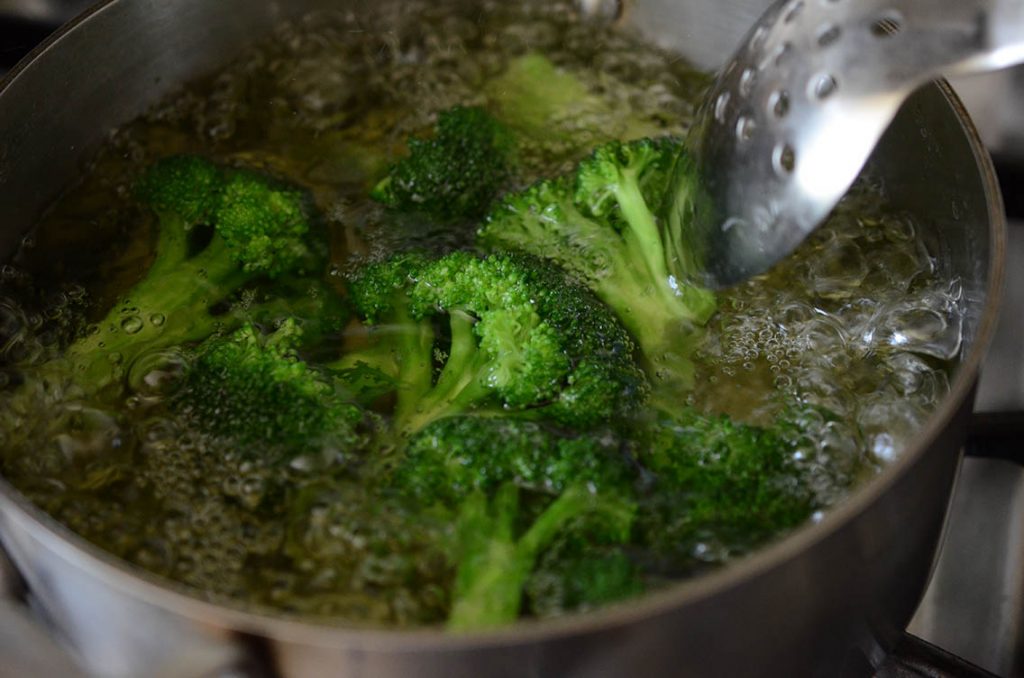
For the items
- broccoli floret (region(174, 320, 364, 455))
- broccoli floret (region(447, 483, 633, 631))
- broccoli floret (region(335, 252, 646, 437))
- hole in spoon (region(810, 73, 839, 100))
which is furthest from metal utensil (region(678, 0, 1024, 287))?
broccoli floret (region(174, 320, 364, 455))

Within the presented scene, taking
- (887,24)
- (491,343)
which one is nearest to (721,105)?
(887,24)

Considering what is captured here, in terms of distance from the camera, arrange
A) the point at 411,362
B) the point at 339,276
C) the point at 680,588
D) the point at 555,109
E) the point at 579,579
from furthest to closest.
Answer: the point at 555,109 → the point at 339,276 → the point at 411,362 → the point at 579,579 → the point at 680,588

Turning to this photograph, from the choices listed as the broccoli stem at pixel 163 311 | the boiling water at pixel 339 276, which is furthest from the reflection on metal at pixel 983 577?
the broccoli stem at pixel 163 311

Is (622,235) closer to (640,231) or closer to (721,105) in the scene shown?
(640,231)

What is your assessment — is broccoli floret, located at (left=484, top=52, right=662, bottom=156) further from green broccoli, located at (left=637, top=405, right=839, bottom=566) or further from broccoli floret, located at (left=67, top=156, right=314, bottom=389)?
green broccoli, located at (left=637, top=405, right=839, bottom=566)

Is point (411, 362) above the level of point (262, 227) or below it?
below

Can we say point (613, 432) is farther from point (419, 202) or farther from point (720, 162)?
point (419, 202)

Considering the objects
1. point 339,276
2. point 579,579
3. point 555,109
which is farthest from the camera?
point 555,109
